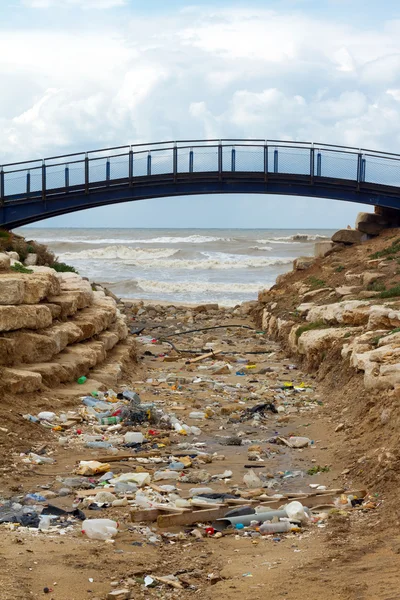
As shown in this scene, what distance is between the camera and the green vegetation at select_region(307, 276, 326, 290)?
870 inches

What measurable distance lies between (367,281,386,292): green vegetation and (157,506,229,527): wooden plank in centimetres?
1183

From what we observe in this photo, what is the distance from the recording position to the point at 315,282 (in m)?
22.9

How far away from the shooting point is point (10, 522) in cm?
641

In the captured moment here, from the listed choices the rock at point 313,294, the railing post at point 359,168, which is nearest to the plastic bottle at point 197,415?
the rock at point 313,294

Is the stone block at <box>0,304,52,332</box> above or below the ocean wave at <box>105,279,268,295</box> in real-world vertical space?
above

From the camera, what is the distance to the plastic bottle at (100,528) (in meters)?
6.15

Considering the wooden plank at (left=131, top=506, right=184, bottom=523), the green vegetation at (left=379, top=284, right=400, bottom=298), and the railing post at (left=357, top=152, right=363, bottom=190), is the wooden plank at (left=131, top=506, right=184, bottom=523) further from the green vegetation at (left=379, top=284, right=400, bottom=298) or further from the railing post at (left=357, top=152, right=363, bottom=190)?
the railing post at (left=357, top=152, right=363, bottom=190)

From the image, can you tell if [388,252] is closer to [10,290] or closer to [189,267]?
[10,290]

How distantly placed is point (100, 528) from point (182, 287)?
32031mm

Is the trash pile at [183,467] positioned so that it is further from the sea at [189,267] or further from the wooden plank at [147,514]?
the sea at [189,267]

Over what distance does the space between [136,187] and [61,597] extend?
22867 mm

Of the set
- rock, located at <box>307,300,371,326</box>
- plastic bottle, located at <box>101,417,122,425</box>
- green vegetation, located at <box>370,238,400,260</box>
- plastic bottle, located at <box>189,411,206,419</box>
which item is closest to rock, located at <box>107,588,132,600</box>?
plastic bottle, located at <box>101,417,122,425</box>

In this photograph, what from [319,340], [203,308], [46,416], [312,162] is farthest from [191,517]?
[312,162]

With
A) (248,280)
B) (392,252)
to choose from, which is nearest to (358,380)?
(392,252)
